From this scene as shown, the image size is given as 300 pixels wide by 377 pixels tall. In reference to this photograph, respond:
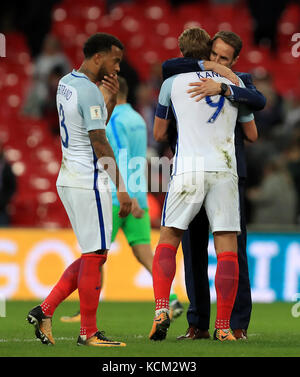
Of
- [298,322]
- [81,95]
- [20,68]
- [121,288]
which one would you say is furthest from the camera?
[20,68]

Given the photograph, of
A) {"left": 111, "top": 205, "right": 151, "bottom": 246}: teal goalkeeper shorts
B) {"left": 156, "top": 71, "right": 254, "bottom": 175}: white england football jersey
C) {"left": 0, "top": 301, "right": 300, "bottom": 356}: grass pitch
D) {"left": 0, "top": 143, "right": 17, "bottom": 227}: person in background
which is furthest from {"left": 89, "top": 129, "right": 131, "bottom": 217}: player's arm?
{"left": 0, "top": 143, "right": 17, "bottom": 227}: person in background

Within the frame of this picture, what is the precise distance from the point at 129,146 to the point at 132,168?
7.9 inches

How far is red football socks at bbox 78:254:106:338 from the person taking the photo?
233 inches

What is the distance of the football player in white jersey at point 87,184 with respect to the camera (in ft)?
19.3

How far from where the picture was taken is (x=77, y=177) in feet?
19.6

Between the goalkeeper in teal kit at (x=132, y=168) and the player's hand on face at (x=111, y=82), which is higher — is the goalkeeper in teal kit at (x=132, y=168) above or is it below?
below

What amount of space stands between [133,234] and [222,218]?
2.30 meters

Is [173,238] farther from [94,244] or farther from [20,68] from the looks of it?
[20,68]

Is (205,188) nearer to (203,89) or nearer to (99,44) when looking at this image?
(203,89)

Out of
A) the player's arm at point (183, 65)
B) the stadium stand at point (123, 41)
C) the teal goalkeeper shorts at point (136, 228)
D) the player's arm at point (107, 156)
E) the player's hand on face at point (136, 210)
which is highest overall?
the stadium stand at point (123, 41)

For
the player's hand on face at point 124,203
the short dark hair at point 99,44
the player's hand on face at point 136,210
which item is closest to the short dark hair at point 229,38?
the short dark hair at point 99,44

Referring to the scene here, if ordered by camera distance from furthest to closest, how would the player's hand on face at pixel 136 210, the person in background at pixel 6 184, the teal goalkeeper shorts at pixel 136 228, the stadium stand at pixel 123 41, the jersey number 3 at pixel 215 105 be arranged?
the stadium stand at pixel 123 41 → the person in background at pixel 6 184 → the teal goalkeeper shorts at pixel 136 228 → the player's hand on face at pixel 136 210 → the jersey number 3 at pixel 215 105

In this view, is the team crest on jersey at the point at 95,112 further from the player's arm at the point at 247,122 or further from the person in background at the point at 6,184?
the person in background at the point at 6,184
